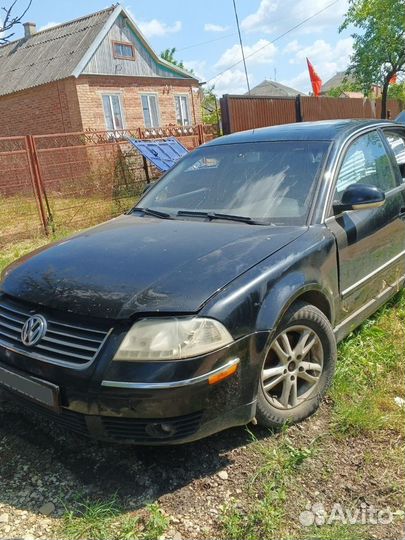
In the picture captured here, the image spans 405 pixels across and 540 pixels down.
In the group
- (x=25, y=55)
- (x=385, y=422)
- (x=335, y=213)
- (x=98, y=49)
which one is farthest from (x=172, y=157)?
(x=25, y=55)

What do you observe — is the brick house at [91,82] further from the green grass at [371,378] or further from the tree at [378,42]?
the green grass at [371,378]

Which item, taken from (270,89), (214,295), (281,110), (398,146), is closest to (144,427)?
(214,295)

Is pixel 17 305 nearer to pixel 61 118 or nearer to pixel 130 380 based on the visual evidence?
pixel 130 380

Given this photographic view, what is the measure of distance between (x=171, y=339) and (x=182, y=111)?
22.8m

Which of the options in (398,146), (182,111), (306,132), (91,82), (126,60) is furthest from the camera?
(182,111)

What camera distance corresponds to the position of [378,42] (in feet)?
63.5

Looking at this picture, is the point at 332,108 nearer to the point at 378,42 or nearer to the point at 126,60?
the point at 378,42

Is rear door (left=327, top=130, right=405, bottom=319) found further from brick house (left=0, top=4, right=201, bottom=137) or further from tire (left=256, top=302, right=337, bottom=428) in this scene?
brick house (left=0, top=4, right=201, bottom=137)

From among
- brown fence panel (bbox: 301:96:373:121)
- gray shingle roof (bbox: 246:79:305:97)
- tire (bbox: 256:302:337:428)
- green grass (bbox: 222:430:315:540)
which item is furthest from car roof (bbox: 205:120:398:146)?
gray shingle roof (bbox: 246:79:305:97)

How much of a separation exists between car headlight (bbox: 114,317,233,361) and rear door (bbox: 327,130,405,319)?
1207 millimetres

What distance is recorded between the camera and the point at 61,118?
18.7 m

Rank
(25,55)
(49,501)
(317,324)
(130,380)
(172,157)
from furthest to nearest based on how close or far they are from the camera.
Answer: (25,55) → (172,157) → (317,324) → (49,501) → (130,380)

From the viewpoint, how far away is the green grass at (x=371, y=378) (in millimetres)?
2635

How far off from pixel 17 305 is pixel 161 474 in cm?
114
